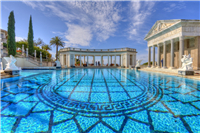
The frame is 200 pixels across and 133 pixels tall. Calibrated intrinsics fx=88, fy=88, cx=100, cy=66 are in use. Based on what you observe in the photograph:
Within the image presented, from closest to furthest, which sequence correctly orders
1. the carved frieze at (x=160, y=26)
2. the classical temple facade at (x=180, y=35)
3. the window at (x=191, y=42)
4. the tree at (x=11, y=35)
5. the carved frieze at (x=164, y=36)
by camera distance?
the classical temple facade at (x=180, y=35), the carved frieze at (x=164, y=36), the window at (x=191, y=42), the carved frieze at (x=160, y=26), the tree at (x=11, y=35)

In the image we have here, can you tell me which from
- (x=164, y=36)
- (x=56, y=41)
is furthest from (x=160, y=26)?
(x=56, y=41)

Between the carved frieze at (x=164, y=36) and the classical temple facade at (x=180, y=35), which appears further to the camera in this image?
the carved frieze at (x=164, y=36)

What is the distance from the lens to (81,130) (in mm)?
1990

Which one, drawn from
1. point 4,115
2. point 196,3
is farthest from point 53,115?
point 196,3

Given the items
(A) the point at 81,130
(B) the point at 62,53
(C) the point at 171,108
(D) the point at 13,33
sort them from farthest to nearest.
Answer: (B) the point at 62,53
(D) the point at 13,33
(C) the point at 171,108
(A) the point at 81,130

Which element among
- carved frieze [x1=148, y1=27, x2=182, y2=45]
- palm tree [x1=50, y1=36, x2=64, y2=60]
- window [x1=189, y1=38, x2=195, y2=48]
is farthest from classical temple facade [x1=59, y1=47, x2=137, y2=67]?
window [x1=189, y1=38, x2=195, y2=48]

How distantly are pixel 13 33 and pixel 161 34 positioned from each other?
29.8 m

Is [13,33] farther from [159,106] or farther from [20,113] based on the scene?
[159,106]

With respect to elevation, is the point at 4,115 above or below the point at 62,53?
below

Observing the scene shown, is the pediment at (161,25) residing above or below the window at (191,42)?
above

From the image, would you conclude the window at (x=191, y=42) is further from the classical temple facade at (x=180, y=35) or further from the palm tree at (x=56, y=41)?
the palm tree at (x=56, y=41)

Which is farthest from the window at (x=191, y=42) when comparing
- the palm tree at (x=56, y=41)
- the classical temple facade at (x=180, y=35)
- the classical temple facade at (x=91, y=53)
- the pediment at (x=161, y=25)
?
the palm tree at (x=56, y=41)

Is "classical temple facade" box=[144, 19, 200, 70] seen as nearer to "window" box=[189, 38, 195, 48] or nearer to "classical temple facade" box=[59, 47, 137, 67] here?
"window" box=[189, 38, 195, 48]

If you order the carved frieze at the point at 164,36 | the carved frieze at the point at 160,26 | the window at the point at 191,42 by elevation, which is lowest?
the window at the point at 191,42
